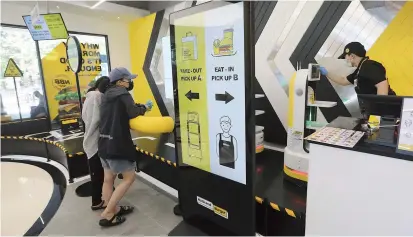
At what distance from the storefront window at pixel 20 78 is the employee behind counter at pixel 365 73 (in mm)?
5315

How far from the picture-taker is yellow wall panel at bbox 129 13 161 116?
17.2 ft

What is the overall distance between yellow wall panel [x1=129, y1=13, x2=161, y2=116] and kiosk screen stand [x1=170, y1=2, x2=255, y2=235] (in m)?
3.33

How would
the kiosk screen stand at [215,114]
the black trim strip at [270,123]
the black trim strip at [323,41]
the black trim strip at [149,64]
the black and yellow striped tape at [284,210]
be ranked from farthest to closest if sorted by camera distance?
the black trim strip at [149,64] < the black trim strip at [270,123] < the black trim strip at [323,41] < the black and yellow striped tape at [284,210] < the kiosk screen stand at [215,114]

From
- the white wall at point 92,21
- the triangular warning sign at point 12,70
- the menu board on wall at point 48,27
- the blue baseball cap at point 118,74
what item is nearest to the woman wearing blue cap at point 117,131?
the blue baseball cap at point 118,74

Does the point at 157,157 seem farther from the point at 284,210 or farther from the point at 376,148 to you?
the point at 376,148

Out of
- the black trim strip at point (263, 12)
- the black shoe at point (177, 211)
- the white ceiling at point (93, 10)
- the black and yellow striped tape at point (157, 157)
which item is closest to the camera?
the black shoe at point (177, 211)

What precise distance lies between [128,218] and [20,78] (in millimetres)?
4162

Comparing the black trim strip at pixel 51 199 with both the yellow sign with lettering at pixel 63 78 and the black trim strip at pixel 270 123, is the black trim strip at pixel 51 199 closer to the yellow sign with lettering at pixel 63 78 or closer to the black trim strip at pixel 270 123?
the yellow sign with lettering at pixel 63 78

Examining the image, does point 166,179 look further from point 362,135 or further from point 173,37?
point 362,135

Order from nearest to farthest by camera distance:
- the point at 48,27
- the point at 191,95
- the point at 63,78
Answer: the point at 191,95, the point at 48,27, the point at 63,78

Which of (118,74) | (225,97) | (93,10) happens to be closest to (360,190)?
(225,97)

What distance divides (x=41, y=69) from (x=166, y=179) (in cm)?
380

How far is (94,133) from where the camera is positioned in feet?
8.07

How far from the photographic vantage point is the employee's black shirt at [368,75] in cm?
231
